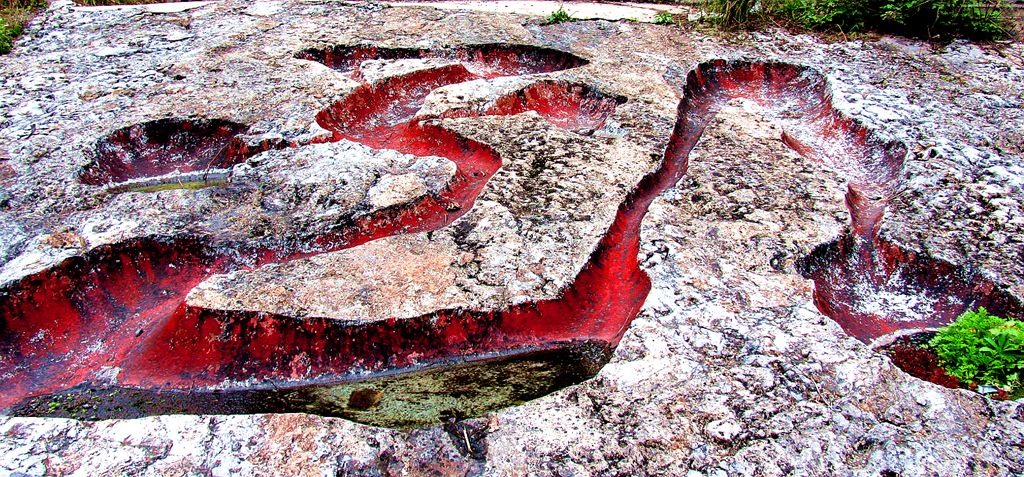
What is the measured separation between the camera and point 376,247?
8.13ft

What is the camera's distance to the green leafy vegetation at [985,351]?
1.82 metres

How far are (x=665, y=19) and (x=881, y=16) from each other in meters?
1.45

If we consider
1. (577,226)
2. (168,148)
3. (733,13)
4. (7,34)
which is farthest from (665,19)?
(7,34)

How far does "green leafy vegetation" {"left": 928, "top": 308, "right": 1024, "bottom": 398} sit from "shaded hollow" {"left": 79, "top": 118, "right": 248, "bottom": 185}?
9.98 feet

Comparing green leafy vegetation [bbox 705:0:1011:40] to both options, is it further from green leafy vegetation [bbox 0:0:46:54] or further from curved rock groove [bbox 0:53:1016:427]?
green leafy vegetation [bbox 0:0:46:54]

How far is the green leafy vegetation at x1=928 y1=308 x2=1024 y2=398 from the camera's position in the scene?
182 cm

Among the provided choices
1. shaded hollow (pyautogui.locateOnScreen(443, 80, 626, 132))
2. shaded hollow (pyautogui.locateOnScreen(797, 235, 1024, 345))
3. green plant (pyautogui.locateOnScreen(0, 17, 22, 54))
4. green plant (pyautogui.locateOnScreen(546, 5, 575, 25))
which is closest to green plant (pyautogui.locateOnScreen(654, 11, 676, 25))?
green plant (pyautogui.locateOnScreen(546, 5, 575, 25))

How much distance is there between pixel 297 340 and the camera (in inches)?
85.0

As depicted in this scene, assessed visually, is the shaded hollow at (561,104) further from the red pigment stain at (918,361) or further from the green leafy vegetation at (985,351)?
the green leafy vegetation at (985,351)

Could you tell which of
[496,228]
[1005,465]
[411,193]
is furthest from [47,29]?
[1005,465]

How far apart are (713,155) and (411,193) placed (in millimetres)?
1405

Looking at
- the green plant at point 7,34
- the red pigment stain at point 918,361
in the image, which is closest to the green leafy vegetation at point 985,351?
A: the red pigment stain at point 918,361

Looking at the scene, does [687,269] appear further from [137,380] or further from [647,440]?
Result: [137,380]

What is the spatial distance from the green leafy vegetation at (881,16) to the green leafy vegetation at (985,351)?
3225mm
